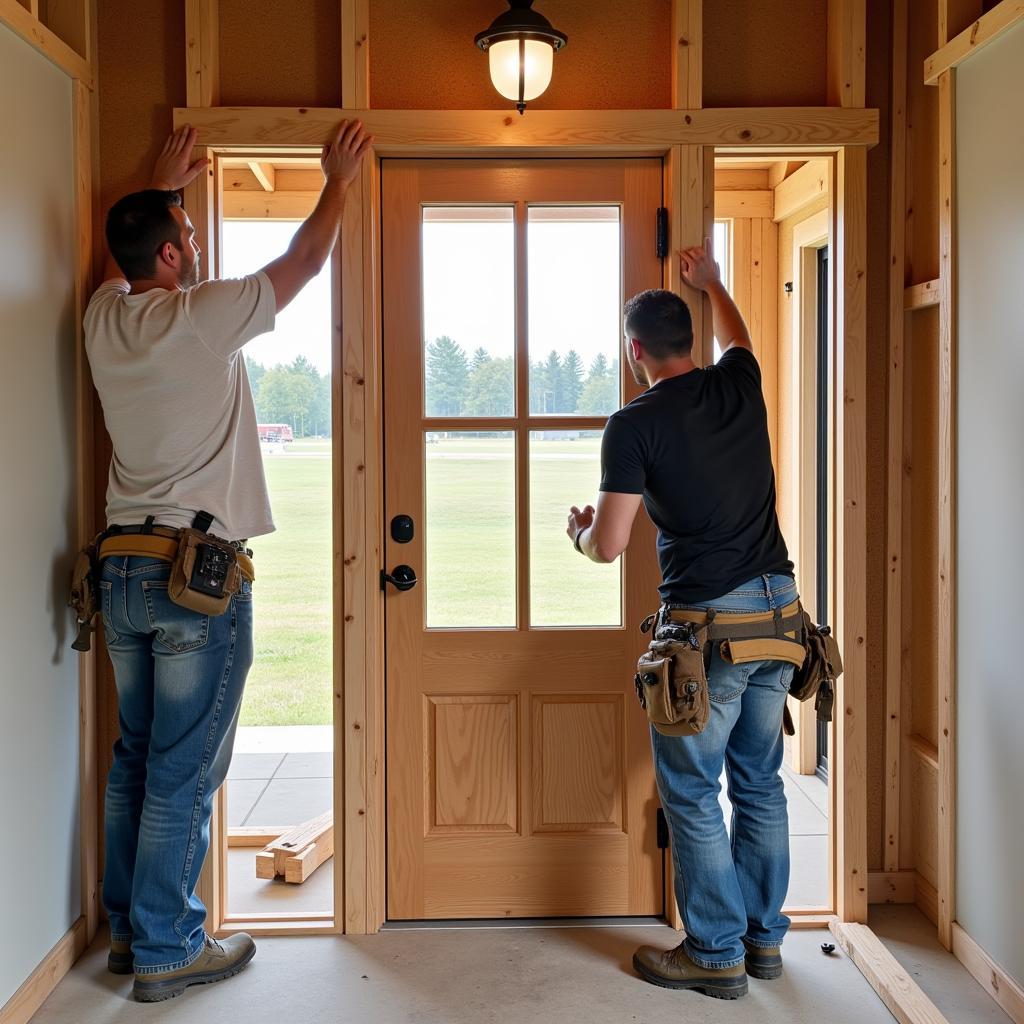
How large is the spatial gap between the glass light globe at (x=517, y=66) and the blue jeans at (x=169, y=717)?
1.44 m

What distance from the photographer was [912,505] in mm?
3002

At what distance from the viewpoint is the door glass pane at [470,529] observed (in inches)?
113

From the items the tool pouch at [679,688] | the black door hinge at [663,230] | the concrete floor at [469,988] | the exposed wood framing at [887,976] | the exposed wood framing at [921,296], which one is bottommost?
the concrete floor at [469,988]

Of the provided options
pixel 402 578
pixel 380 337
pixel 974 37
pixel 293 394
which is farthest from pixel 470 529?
pixel 293 394

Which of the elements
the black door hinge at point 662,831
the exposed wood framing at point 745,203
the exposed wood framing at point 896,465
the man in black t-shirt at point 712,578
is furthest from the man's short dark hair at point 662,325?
the exposed wood framing at point 745,203

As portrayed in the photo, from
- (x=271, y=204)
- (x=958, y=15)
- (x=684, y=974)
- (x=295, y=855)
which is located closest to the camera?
(x=684, y=974)

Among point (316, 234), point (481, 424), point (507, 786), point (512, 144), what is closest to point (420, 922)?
point (507, 786)

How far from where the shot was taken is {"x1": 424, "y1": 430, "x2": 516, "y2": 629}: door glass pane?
288 cm

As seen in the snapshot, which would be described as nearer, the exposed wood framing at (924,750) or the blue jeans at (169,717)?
the blue jeans at (169,717)

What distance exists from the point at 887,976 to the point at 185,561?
6.49 feet

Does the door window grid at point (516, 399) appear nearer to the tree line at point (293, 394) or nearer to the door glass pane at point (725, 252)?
the door glass pane at point (725, 252)

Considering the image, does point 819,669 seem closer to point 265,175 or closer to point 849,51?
point 849,51

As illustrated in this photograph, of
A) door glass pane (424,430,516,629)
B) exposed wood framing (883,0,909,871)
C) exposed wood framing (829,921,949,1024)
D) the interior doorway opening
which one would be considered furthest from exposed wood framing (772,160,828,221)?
exposed wood framing (829,921,949,1024)

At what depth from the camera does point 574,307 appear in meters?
2.88
